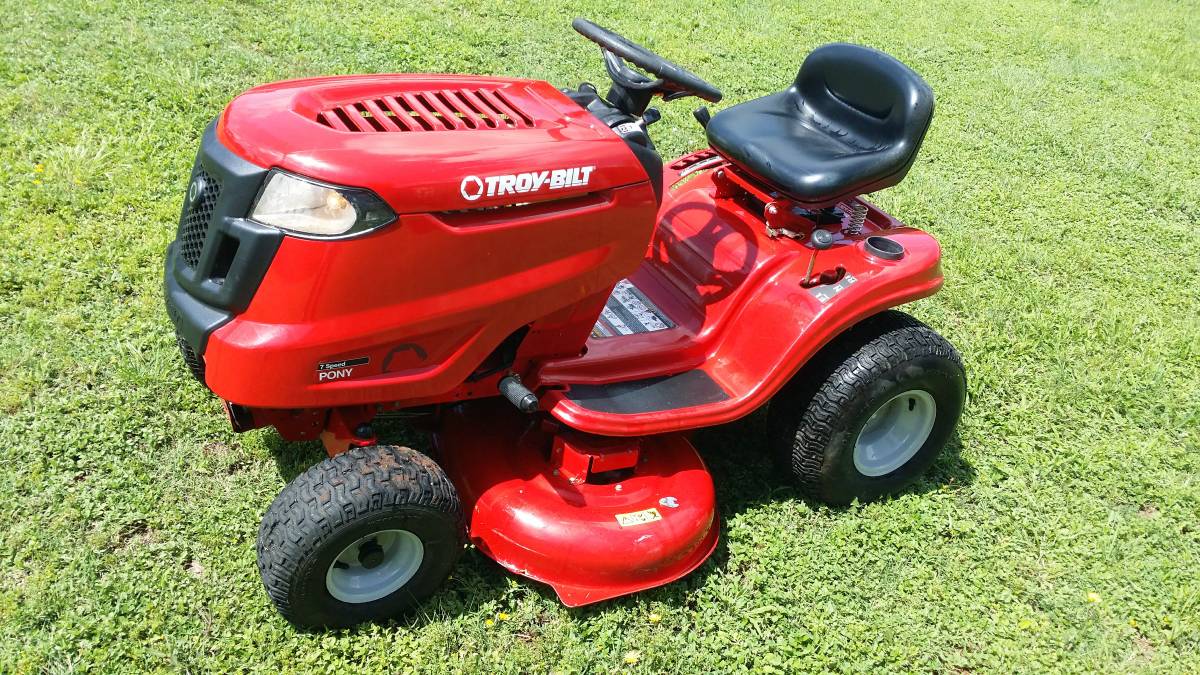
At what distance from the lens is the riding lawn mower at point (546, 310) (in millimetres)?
2457

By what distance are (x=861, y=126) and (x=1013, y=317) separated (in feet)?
5.68

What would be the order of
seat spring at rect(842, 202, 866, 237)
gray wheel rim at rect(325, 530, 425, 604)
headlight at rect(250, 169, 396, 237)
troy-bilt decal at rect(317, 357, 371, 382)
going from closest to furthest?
headlight at rect(250, 169, 396, 237) → troy-bilt decal at rect(317, 357, 371, 382) → gray wheel rim at rect(325, 530, 425, 604) → seat spring at rect(842, 202, 866, 237)

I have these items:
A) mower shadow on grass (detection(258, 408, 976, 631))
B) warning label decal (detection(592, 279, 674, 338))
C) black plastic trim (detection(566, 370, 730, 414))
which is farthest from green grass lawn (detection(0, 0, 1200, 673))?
warning label decal (detection(592, 279, 674, 338))

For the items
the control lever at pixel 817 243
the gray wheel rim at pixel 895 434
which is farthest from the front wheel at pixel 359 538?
the gray wheel rim at pixel 895 434

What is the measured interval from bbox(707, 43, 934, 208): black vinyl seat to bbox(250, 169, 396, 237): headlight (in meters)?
1.59

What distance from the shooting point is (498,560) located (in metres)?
2.97

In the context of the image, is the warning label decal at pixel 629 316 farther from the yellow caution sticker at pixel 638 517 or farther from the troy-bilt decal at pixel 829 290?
the yellow caution sticker at pixel 638 517

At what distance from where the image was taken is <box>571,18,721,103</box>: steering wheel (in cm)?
295

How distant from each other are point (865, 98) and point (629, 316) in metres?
1.22

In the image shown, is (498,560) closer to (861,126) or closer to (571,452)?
(571,452)

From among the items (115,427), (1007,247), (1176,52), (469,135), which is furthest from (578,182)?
(1176,52)

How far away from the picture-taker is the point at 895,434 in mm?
3691

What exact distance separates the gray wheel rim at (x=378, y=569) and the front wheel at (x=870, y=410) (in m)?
1.38

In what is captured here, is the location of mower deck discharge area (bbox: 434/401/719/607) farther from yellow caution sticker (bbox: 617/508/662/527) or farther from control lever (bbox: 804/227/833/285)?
control lever (bbox: 804/227/833/285)
